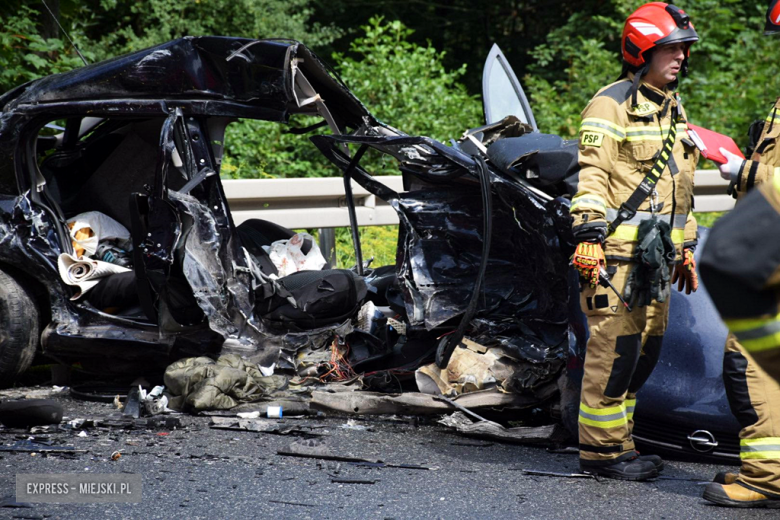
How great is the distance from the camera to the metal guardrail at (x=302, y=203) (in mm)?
6230

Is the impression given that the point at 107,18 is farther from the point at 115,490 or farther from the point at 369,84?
the point at 115,490

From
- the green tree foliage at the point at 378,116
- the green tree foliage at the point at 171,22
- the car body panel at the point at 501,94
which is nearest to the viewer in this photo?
the car body panel at the point at 501,94

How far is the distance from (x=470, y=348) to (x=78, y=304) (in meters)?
2.13

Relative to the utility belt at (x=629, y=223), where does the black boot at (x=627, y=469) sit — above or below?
below

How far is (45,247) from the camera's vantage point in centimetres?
506

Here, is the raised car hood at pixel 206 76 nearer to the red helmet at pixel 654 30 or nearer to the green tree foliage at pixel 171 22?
the red helmet at pixel 654 30

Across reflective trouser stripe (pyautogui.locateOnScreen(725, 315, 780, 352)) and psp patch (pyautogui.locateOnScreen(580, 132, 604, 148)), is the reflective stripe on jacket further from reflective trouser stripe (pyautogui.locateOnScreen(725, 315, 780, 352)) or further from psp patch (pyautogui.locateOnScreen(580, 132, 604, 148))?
reflective trouser stripe (pyautogui.locateOnScreen(725, 315, 780, 352))

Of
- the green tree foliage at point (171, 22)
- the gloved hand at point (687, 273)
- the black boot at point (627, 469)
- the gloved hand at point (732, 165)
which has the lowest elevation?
the black boot at point (627, 469)

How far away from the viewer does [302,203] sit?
6453mm

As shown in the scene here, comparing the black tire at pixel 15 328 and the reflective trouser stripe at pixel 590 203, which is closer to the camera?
the reflective trouser stripe at pixel 590 203

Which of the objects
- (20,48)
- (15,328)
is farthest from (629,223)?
(20,48)

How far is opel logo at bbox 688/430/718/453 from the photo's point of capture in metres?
3.84

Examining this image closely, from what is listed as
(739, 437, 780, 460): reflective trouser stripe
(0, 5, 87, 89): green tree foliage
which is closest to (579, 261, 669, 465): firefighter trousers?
(739, 437, 780, 460): reflective trouser stripe

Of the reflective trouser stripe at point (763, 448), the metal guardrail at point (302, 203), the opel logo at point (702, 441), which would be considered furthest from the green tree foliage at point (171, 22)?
the reflective trouser stripe at point (763, 448)
